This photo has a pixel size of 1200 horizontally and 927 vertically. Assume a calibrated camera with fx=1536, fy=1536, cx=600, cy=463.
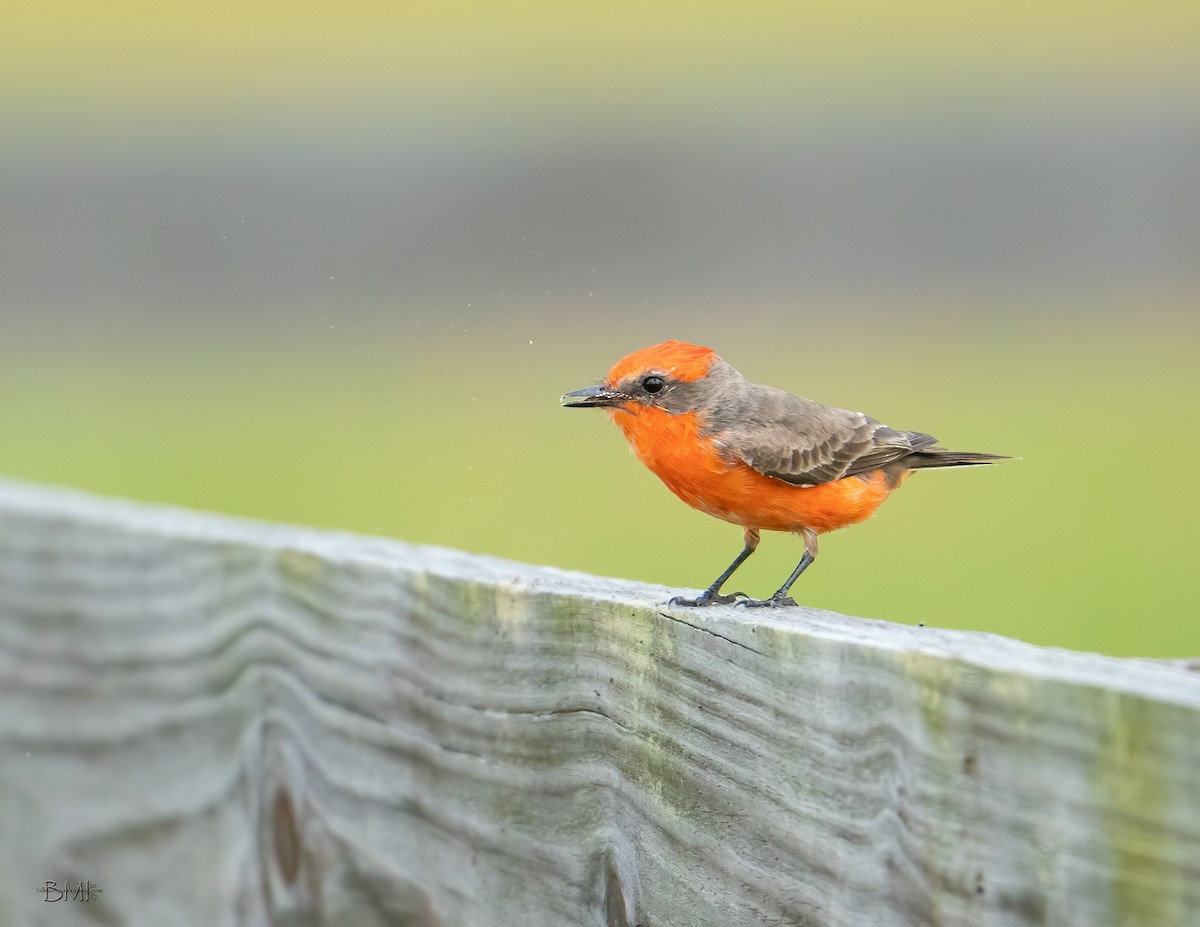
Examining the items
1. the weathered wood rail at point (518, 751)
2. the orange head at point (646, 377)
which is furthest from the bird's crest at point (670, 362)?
the weathered wood rail at point (518, 751)

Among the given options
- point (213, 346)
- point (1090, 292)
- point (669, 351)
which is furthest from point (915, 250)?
point (669, 351)

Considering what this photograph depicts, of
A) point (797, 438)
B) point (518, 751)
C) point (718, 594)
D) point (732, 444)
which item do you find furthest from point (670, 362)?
point (518, 751)

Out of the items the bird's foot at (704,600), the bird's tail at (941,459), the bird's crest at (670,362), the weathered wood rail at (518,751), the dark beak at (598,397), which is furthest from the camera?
the bird's tail at (941,459)

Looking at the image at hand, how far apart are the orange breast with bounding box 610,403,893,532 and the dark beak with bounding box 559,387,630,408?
46 millimetres

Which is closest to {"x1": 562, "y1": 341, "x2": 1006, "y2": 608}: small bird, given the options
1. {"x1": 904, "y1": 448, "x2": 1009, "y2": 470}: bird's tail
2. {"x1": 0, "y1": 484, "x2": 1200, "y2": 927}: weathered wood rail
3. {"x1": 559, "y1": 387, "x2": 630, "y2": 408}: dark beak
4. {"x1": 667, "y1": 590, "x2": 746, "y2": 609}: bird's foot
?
{"x1": 559, "y1": 387, "x2": 630, "y2": 408}: dark beak

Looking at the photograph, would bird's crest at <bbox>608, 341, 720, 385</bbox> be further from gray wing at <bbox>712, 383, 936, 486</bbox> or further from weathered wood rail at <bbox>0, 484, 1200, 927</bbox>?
weathered wood rail at <bbox>0, 484, 1200, 927</bbox>

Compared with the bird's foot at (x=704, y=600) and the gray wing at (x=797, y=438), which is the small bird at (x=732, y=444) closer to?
the gray wing at (x=797, y=438)

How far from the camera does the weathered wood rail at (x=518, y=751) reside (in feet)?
5.55

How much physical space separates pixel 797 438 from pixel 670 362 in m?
0.48

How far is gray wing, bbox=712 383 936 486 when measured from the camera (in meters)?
3.63

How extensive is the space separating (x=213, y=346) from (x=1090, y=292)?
10.2 m

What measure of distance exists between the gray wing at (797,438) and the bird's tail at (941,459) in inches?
5.3

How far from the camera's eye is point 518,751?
2.57 m

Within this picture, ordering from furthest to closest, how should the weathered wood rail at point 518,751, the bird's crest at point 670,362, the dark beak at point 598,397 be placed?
the dark beak at point 598,397 → the bird's crest at point 670,362 → the weathered wood rail at point 518,751
